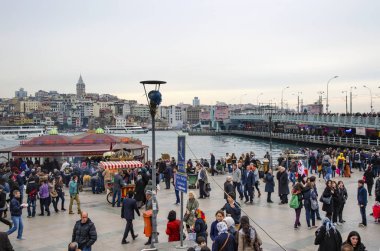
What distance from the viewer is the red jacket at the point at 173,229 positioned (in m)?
9.35

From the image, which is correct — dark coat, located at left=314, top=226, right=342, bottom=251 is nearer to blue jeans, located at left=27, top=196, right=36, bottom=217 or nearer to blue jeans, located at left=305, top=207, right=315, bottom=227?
blue jeans, located at left=305, top=207, right=315, bottom=227

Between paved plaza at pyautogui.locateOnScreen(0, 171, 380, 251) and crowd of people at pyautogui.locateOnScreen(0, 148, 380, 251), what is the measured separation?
38 centimetres

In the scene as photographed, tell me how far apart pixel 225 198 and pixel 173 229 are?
5294 mm

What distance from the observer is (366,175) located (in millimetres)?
16031

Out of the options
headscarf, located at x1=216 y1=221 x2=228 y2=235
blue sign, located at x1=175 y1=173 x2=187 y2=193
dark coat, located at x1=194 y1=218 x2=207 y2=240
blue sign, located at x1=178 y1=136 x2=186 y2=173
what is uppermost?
blue sign, located at x1=178 y1=136 x2=186 y2=173

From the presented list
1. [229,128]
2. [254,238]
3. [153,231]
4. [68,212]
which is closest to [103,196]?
[68,212]

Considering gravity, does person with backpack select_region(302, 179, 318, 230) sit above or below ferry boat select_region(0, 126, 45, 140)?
above

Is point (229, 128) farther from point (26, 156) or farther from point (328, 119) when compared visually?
point (26, 156)

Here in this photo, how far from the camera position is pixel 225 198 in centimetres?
1442

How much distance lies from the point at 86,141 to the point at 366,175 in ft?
62.1

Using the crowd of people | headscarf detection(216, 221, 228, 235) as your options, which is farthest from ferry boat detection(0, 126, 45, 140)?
headscarf detection(216, 221, 228, 235)

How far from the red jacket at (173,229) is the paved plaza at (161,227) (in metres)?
1.10

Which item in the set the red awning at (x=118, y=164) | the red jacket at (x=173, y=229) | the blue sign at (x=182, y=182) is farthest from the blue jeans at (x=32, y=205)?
the blue sign at (x=182, y=182)

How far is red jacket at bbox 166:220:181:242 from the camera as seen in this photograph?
368 inches
